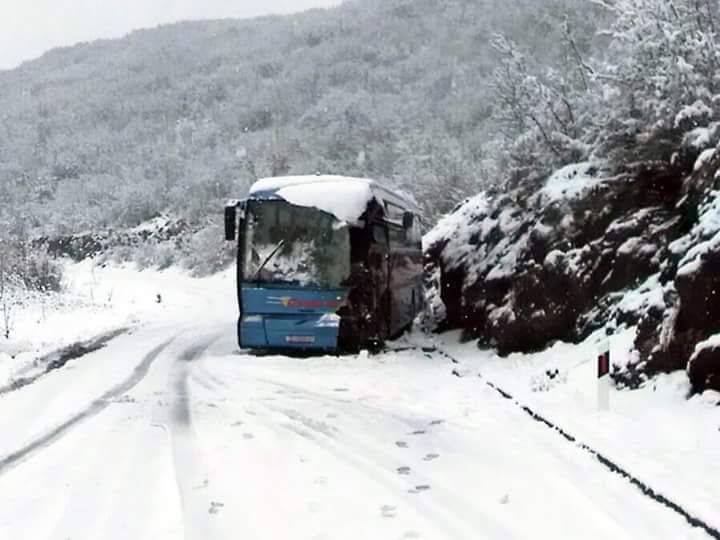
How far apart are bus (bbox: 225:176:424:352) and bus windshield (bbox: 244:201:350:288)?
0.02 m

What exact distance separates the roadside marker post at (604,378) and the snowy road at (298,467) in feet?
3.08

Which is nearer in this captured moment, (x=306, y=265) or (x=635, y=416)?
(x=635, y=416)

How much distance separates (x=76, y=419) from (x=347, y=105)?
6865 cm

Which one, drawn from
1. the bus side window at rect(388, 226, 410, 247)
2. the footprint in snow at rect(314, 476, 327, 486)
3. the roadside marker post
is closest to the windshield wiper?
the bus side window at rect(388, 226, 410, 247)

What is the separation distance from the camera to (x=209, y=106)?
306 feet

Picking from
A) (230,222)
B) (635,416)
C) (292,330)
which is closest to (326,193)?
(230,222)

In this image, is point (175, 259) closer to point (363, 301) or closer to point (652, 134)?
point (363, 301)

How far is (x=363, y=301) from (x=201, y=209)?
5287 cm

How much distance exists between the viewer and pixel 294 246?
14938 millimetres

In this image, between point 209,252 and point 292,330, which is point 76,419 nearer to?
point 292,330

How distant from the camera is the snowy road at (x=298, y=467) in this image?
5.37 metres

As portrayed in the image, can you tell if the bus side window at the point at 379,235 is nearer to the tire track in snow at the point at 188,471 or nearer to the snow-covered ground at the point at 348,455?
the snow-covered ground at the point at 348,455

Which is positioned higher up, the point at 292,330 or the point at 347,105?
the point at 347,105

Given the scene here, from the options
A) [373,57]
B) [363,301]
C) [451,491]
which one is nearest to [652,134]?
[363,301]
